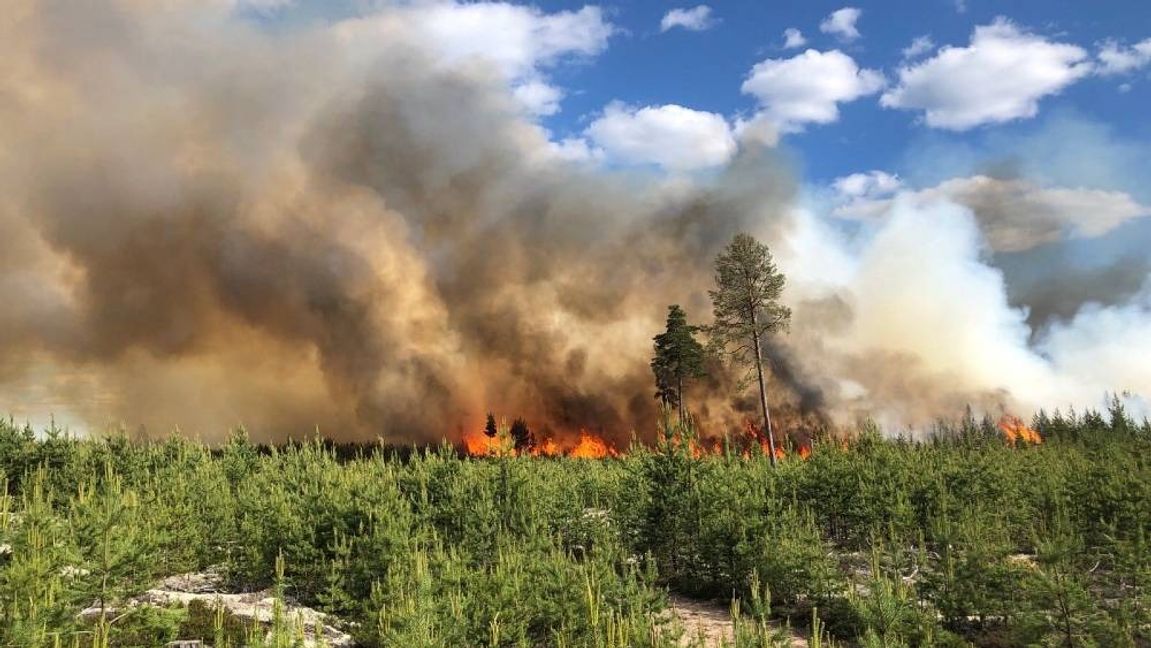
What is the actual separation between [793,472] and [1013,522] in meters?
7.35

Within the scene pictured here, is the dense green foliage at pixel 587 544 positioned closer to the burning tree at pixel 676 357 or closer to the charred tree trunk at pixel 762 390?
the charred tree trunk at pixel 762 390

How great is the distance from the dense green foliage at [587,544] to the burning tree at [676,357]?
87.8 feet

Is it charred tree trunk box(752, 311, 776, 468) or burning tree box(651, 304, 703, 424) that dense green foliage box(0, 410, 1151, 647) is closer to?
charred tree trunk box(752, 311, 776, 468)

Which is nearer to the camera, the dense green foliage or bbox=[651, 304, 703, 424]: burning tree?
the dense green foliage

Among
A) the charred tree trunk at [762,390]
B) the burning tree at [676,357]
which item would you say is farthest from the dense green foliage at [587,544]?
the burning tree at [676,357]

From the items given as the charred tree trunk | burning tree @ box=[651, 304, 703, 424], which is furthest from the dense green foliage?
burning tree @ box=[651, 304, 703, 424]

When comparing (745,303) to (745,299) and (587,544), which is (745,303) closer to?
(745,299)

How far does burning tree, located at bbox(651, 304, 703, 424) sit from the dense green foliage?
87.8 feet

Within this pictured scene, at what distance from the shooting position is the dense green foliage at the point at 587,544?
10438 mm

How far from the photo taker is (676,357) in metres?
55.1

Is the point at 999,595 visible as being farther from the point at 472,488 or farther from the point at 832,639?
the point at 472,488

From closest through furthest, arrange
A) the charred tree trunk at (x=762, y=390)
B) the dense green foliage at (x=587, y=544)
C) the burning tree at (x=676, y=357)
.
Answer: the dense green foliage at (x=587, y=544) → the charred tree trunk at (x=762, y=390) → the burning tree at (x=676, y=357)

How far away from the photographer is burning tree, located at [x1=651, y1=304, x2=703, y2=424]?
5491 cm

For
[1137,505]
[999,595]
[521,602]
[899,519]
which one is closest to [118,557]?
[521,602]
